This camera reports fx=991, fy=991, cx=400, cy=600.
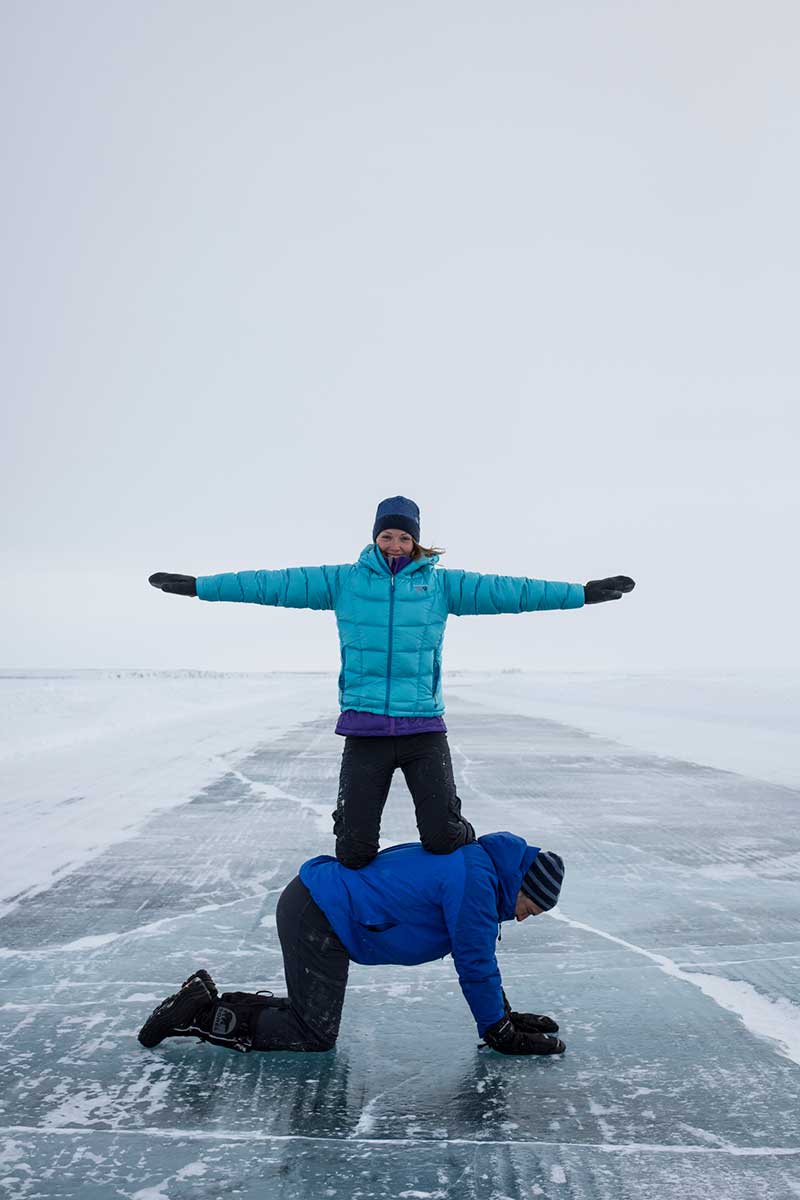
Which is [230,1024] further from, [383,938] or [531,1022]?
[531,1022]

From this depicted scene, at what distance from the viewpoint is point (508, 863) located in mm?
3506

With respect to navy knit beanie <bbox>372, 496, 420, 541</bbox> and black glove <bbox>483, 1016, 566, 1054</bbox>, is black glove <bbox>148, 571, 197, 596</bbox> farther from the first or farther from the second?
black glove <bbox>483, 1016, 566, 1054</bbox>

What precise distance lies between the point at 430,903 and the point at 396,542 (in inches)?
52.5

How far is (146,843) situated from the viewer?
7.23 m

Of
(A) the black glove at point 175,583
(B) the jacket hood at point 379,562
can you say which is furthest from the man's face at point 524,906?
(A) the black glove at point 175,583

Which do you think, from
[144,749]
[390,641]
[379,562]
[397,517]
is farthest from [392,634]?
[144,749]

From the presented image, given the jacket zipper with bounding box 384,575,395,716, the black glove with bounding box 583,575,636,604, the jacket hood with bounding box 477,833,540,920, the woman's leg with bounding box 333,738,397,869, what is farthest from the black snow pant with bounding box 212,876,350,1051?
the black glove with bounding box 583,575,636,604

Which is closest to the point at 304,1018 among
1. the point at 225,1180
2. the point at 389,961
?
the point at 389,961

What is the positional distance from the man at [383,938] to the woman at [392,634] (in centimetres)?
12

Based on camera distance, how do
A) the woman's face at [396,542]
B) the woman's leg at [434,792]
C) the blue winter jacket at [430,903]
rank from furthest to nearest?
the woman's face at [396,542]
the woman's leg at [434,792]
the blue winter jacket at [430,903]

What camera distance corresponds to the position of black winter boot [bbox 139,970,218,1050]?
331 centimetres

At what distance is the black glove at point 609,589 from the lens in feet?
13.0

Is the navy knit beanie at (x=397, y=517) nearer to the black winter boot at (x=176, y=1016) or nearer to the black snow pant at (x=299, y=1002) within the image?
the black snow pant at (x=299, y=1002)

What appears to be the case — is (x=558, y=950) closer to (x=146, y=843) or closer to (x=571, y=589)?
(x=571, y=589)
